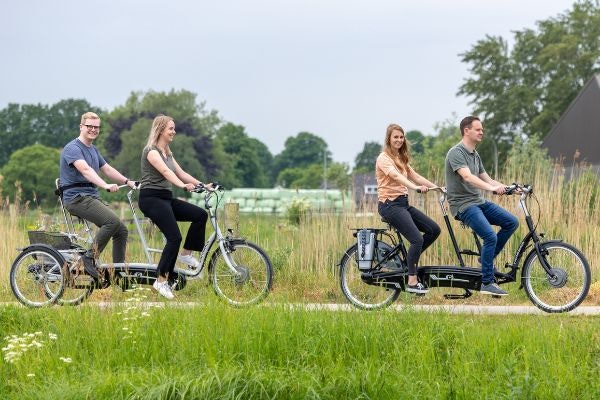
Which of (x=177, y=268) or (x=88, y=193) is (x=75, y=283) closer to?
(x=88, y=193)

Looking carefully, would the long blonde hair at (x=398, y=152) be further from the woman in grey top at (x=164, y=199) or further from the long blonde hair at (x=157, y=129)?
the long blonde hair at (x=157, y=129)

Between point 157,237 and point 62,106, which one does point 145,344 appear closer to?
point 157,237

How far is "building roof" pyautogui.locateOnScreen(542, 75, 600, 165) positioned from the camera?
42031 millimetres

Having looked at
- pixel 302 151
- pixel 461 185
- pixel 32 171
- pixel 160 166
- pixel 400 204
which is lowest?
pixel 400 204

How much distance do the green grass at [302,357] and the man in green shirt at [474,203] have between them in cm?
72

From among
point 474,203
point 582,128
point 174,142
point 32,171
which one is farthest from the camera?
point 32,171

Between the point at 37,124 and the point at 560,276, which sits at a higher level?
the point at 37,124

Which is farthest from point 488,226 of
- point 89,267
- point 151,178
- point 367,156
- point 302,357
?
point 367,156

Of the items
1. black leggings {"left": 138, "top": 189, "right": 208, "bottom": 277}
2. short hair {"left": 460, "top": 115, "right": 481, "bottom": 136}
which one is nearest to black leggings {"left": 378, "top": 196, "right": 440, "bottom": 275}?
short hair {"left": 460, "top": 115, "right": 481, "bottom": 136}

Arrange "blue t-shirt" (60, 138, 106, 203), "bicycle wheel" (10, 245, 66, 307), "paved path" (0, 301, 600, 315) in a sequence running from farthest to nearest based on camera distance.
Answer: "bicycle wheel" (10, 245, 66, 307), "blue t-shirt" (60, 138, 106, 203), "paved path" (0, 301, 600, 315)

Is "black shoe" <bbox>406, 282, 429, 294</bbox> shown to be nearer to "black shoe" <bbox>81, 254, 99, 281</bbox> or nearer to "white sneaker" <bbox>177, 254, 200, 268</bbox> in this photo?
"white sneaker" <bbox>177, 254, 200, 268</bbox>

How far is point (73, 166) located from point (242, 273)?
186 centimetres

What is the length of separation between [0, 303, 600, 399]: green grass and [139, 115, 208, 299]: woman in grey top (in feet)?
4.06

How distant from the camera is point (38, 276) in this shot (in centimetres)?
899
